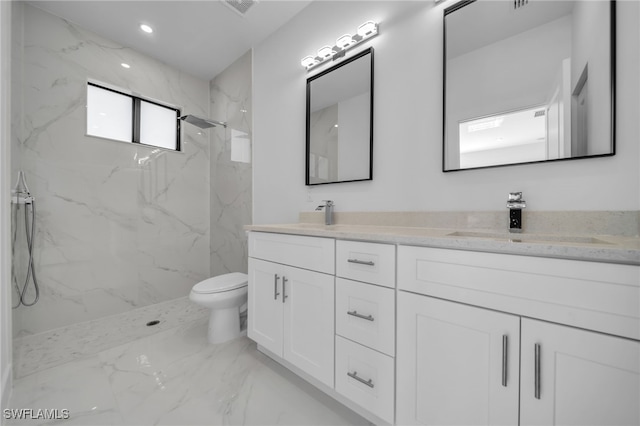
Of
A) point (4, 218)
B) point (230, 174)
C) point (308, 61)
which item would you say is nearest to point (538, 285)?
point (308, 61)

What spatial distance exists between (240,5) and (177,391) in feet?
9.11

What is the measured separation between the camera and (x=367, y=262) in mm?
1086

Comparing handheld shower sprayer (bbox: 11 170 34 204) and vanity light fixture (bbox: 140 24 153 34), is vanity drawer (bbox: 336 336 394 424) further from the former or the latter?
vanity light fixture (bbox: 140 24 153 34)

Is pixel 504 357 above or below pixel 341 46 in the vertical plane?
below

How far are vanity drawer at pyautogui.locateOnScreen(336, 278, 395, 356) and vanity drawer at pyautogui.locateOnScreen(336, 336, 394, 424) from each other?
4 cm

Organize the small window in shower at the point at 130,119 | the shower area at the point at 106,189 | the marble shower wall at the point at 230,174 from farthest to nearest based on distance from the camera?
the marble shower wall at the point at 230,174, the small window in shower at the point at 130,119, the shower area at the point at 106,189

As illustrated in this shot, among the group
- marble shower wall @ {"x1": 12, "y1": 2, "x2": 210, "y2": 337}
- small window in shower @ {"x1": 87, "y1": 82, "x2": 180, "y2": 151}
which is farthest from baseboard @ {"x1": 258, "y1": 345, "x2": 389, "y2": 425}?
small window in shower @ {"x1": 87, "y1": 82, "x2": 180, "y2": 151}

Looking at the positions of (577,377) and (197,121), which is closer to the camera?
(577,377)

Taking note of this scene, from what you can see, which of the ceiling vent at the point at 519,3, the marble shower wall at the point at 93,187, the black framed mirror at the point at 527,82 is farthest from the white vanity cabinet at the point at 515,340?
the marble shower wall at the point at 93,187

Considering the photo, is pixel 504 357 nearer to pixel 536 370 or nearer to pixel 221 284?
pixel 536 370

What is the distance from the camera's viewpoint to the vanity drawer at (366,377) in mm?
1020

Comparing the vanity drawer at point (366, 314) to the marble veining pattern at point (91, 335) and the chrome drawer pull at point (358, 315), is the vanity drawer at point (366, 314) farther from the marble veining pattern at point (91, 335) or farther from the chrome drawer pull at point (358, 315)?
the marble veining pattern at point (91, 335)

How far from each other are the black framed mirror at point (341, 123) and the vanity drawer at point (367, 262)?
2.32ft

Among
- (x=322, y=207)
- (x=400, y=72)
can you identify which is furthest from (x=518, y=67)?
(x=322, y=207)
